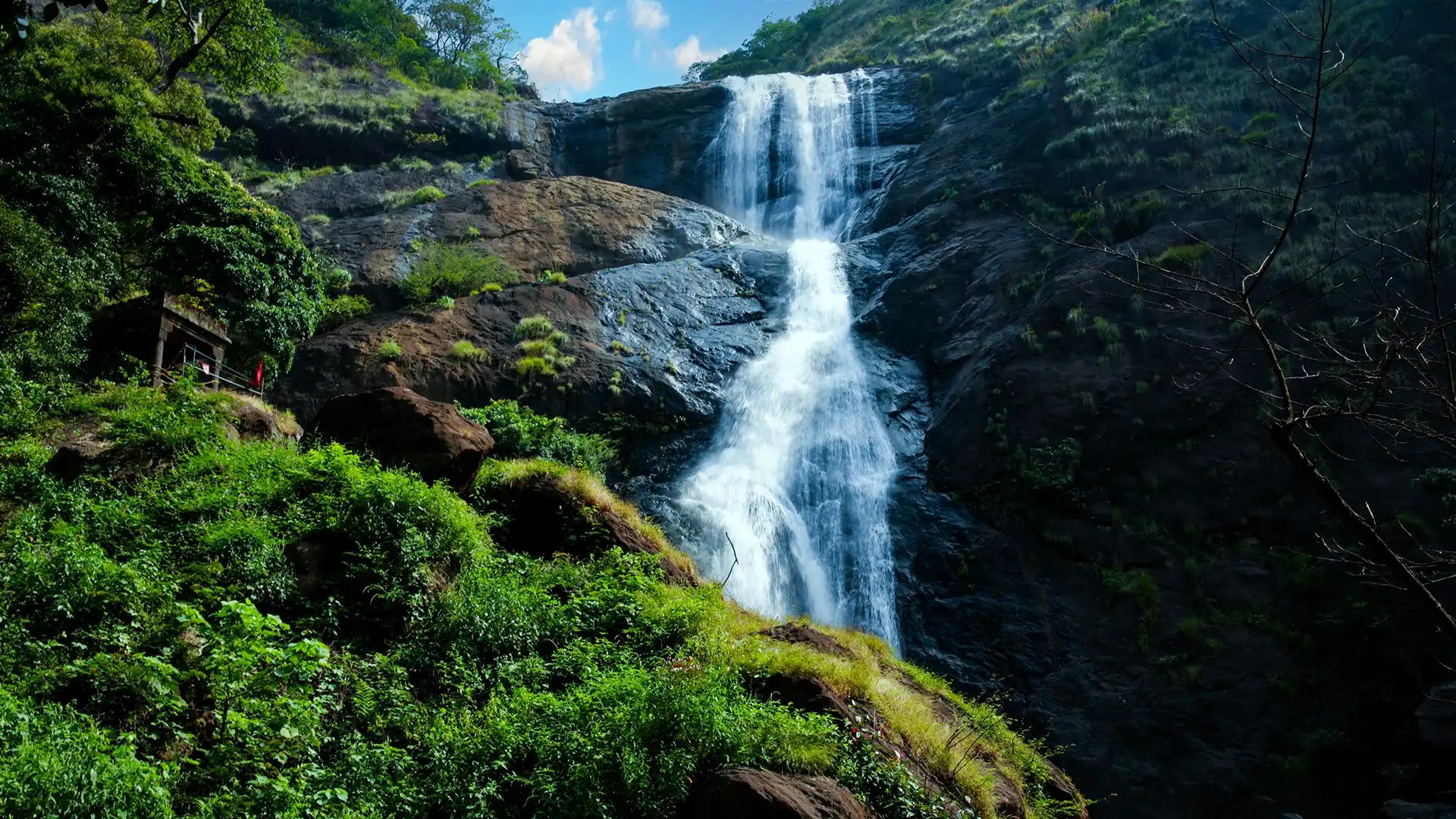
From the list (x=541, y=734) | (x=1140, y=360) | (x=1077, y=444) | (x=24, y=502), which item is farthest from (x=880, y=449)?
(x=24, y=502)

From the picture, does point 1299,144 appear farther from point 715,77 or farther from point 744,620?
point 715,77

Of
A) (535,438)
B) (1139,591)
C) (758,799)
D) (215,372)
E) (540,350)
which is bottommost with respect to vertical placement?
(1139,591)

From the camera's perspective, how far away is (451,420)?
11.5 meters

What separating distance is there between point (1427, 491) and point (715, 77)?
44811 millimetres

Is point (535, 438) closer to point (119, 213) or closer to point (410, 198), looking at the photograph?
point (119, 213)

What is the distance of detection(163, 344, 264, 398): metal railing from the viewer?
47.3 feet

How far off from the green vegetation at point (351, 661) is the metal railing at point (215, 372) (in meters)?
3.62

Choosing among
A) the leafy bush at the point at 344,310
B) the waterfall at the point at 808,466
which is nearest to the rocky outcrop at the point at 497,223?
the leafy bush at the point at 344,310

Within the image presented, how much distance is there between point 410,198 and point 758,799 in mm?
27447

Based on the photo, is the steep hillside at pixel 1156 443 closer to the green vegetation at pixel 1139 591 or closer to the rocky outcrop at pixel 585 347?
the green vegetation at pixel 1139 591

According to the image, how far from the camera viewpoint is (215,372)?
50.3ft

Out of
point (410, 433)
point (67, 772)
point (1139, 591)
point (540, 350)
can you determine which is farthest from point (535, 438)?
point (67, 772)

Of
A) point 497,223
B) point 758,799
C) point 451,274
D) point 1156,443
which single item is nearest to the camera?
point 758,799

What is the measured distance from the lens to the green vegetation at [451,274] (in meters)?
23.6
